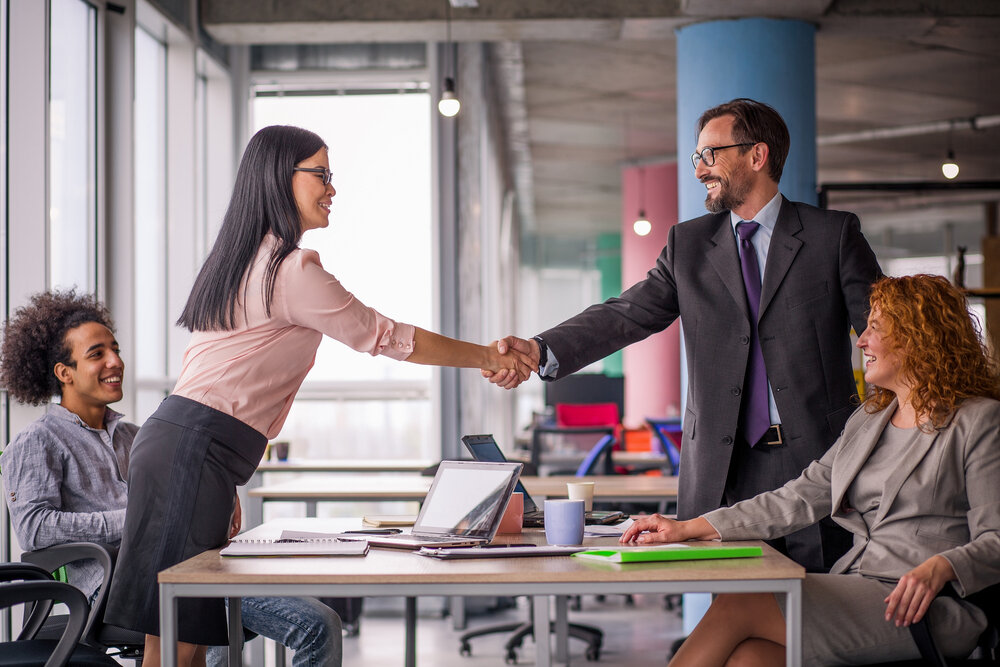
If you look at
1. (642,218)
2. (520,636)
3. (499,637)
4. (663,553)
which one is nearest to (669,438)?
(499,637)

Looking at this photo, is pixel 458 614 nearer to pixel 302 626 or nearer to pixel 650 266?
pixel 302 626

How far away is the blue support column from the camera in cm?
541

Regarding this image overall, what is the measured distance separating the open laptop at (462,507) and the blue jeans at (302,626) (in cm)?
27

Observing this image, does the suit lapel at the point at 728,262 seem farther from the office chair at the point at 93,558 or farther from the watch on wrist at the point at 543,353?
the office chair at the point at 93,558

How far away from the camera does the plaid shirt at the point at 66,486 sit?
285cm

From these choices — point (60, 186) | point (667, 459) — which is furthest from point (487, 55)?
point (60, 186)

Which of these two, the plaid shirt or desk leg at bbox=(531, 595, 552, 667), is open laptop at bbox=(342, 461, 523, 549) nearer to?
desk leg at bbox=(531, 595, 552, 667)

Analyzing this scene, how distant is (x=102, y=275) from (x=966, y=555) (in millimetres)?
3969

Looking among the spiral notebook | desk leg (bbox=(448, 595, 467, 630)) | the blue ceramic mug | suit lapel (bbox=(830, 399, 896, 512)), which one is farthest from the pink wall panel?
the spiral notebook

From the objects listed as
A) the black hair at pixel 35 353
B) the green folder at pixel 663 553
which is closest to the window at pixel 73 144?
the black hair at pixel 35 353

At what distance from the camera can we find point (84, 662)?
243 centimetres

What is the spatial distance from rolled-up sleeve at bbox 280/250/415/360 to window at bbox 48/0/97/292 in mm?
2480

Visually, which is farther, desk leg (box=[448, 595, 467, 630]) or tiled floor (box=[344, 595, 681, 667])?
desk leg (box=[448, 595, 467, 630])

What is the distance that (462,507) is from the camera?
2.20 metres
